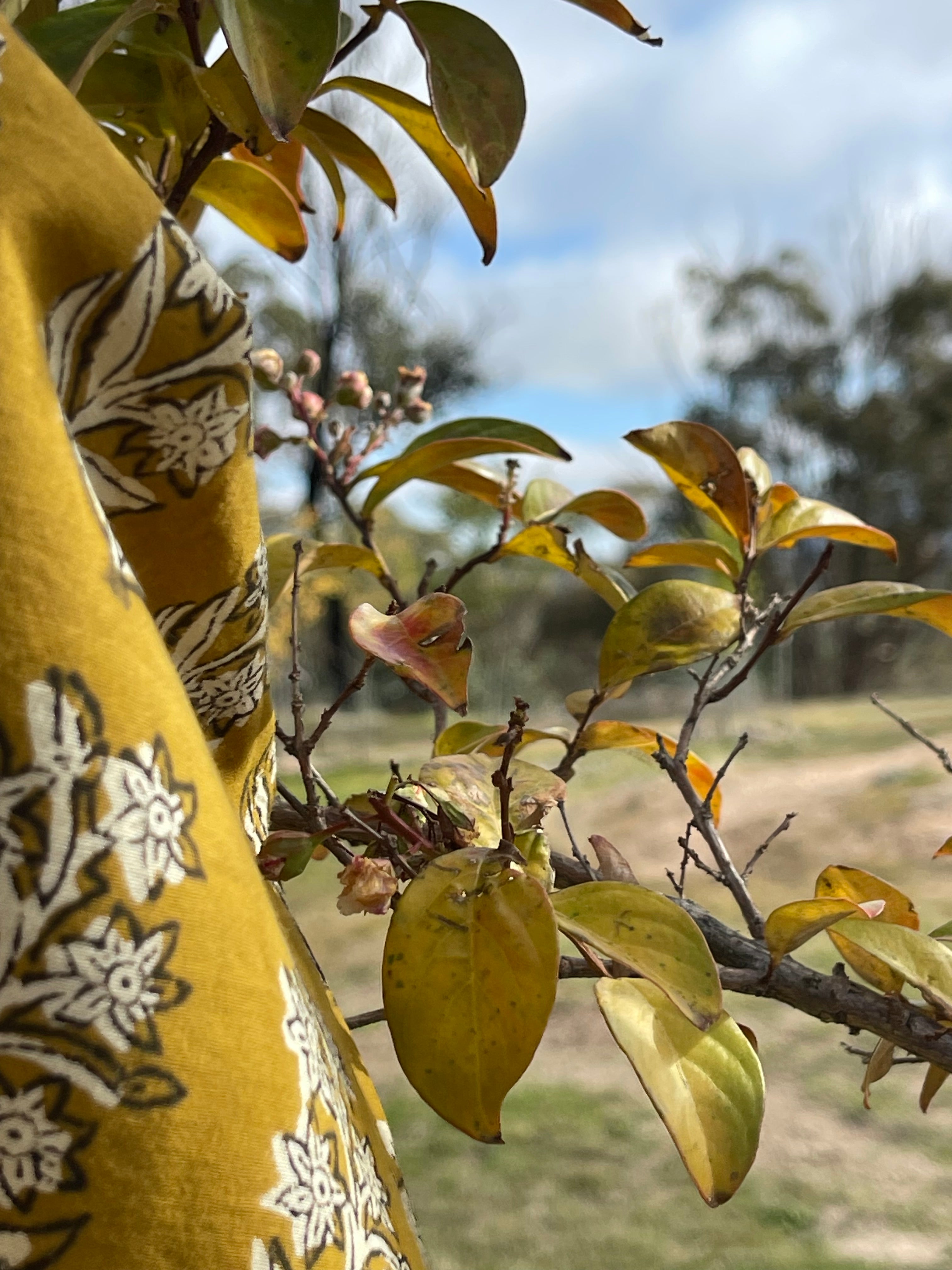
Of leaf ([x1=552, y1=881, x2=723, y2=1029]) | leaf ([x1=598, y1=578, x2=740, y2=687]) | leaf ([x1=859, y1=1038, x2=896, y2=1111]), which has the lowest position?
leaf ([x1=859, y1=1038, x2=896, y2=1111])

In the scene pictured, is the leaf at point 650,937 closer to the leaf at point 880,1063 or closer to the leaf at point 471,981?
the leaf at point 471,981

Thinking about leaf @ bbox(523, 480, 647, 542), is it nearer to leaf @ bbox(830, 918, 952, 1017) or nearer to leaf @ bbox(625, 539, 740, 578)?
leaf @ bbox(625, 539, 740, 578)

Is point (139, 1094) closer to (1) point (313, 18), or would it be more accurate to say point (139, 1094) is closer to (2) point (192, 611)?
(2) point (192, 611)

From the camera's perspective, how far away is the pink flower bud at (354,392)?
0.40 m

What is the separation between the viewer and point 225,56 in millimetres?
199

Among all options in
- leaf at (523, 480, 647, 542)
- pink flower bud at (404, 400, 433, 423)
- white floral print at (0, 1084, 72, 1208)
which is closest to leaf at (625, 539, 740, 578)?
leaf at (523, 480, 647, 542)

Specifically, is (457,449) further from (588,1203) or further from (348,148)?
(588,1203)

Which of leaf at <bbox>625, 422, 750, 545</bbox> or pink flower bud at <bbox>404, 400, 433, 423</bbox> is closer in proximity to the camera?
leaf at <bbox>625, 422, 750, 545</bbox>

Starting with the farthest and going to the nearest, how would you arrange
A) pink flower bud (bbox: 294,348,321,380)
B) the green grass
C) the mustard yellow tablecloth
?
the green grass
pink flower bud (bbox: 294,348,321,380)
the mustard yellow tablecloth

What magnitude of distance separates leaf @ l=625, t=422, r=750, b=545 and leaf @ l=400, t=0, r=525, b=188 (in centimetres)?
10

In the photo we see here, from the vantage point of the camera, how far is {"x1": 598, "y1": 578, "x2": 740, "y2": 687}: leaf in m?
0.27

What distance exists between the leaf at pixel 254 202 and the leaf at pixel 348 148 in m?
0.02

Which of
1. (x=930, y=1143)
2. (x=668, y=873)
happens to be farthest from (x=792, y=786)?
(x=668, y=873)

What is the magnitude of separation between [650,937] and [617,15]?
0.19 meters
